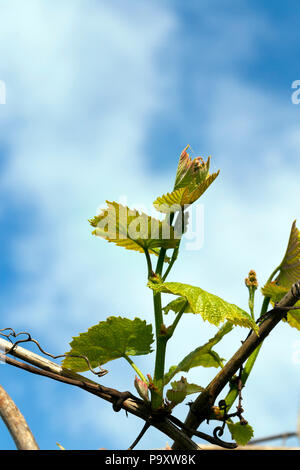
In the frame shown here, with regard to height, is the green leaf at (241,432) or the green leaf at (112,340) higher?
the green leaf at (112,340)

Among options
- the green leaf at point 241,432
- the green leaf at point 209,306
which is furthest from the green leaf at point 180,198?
the green leaf at point 241,432

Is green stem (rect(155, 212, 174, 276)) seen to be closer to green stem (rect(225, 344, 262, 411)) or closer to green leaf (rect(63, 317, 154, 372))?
green leaf (rect(63, 317, 154, 372))

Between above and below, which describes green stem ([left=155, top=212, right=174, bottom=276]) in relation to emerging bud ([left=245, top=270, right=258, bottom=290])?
above

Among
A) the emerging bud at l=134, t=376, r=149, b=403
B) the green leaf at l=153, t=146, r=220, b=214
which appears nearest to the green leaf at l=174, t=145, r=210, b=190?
the green leaf at l=153, t=146, r=220, b=214

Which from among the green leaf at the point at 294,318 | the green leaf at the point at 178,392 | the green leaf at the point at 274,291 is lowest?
the green leaf at the point at 178,392

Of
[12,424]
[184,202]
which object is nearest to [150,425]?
[12,424]

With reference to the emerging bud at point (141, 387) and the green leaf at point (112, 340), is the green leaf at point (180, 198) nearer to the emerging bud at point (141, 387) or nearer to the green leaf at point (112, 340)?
the green leaf at point (112, 340)

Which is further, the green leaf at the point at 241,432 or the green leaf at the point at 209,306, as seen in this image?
the green leaf at the point at 241,432
